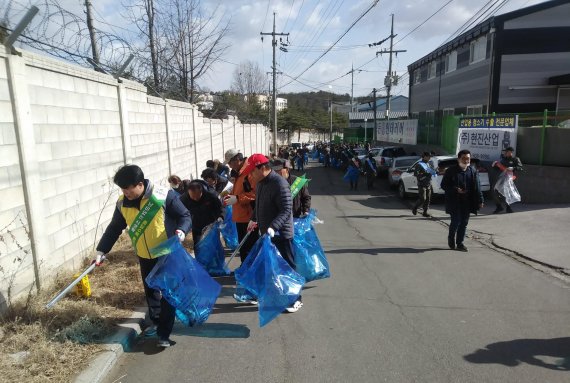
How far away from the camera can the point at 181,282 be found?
13.0ft

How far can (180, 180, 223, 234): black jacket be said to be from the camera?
576cm

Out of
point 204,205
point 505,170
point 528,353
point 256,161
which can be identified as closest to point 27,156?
point 204,205

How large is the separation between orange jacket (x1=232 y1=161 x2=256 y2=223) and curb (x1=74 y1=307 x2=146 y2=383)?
1.87 m

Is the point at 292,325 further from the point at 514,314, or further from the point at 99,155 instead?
the point at 99,155

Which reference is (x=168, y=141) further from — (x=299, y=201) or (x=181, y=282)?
(x=181, y=282)

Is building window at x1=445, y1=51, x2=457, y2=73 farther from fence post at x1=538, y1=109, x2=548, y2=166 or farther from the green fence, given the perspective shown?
fence post at x1=538, y1=109, x2=548, y2=166

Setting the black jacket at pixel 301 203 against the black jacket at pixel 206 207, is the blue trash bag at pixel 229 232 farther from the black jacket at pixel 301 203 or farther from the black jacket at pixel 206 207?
the black jacket at pixel 301 203

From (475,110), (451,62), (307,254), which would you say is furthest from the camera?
(451,62)

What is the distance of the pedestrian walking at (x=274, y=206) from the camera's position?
4.68 m

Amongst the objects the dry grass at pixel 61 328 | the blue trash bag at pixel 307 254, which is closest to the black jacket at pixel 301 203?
the blue trash bag at pixel 307 254

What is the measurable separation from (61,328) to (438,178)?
35.5ft

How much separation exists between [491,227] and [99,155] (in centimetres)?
786

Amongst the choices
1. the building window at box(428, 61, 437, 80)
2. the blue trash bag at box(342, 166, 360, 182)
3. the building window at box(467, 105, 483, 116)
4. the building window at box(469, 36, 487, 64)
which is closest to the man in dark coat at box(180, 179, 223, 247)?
the blue trash bag at box(342, 166, 360, 182)

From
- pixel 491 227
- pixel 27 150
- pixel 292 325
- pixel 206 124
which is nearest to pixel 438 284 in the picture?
pixel 292 325
